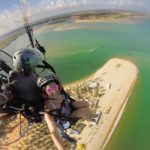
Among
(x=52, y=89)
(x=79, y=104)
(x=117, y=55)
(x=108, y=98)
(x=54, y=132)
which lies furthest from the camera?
(x=117, y=55)

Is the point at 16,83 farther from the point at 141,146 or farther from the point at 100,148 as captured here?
the point at 141,146

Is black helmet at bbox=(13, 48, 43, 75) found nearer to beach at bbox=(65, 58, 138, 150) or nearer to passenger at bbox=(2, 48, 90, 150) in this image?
passenger at bbox=(2, 48, 90, 150)

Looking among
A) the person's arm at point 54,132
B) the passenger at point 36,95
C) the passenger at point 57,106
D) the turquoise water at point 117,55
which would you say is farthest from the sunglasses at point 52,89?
the turquoise water at point 117,55

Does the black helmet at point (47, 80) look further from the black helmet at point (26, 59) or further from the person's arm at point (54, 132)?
the person's arm at point (54, 132)

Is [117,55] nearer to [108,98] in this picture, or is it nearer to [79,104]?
[108,98]

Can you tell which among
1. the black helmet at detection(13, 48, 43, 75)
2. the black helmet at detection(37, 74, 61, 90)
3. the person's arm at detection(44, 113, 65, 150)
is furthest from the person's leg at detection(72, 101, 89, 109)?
the black helmet at detection(13, 48, 43, 75)

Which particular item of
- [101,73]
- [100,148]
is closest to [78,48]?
[101,73]

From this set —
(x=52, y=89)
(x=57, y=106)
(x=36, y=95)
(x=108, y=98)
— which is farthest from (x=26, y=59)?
(x=108, y=98)
